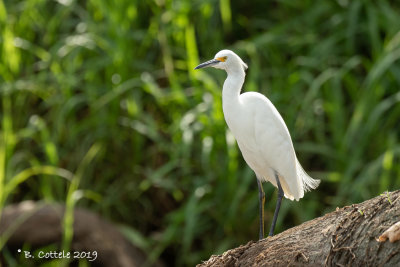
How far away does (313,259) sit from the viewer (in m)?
2.30

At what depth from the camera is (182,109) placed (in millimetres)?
4750

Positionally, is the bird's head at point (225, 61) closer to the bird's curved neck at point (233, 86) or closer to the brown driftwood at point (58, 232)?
the bird's curved neck at point (233, 86)

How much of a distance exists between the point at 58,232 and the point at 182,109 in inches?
48.4

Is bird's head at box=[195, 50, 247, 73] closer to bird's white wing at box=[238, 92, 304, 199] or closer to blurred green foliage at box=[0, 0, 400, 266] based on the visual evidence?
bird's white wing at box=[238, 92, 304, 199]

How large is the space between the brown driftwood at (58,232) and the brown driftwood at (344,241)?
6.12 feet

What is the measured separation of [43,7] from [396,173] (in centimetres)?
325

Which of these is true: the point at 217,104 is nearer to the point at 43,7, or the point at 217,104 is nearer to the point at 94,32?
the point at 94,32

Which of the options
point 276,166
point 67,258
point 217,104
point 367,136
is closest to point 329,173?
point 367,136

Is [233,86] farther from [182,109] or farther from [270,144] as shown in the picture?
[182,109]

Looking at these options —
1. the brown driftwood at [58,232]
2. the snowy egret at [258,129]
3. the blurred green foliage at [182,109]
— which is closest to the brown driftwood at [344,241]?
the snowy egret at [258,129]

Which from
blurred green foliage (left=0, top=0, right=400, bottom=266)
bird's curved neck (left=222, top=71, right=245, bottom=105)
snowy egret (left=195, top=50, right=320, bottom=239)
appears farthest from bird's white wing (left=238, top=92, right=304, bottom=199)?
blurred green foliage (left=0, top=0, right=400, bottom=266)

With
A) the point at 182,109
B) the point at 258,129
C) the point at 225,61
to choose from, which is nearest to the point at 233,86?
the point at 225,61

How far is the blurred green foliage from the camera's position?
436 centimetres

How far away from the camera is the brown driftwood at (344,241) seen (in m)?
2.13
